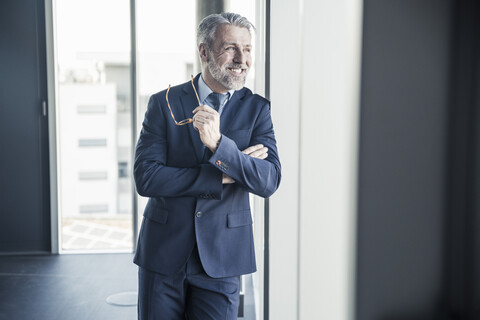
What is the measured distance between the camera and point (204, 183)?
52.8 inches

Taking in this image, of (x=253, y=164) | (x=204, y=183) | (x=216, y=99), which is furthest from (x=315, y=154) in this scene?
(x=216, y=99)

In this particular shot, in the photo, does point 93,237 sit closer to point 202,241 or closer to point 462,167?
point 202,241

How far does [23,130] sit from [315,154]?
3856mm

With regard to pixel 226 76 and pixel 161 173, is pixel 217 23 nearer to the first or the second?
pixel 226 76

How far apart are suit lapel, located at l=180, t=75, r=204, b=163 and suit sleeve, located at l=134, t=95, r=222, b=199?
0.06 meters

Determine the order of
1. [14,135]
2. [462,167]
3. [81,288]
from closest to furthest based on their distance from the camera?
[462,167] < [81,288] < [14,135]

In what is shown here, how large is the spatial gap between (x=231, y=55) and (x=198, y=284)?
696 mm

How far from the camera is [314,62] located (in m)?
1.17

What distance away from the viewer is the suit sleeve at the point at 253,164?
1.30 metres

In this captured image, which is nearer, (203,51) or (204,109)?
(204,109)

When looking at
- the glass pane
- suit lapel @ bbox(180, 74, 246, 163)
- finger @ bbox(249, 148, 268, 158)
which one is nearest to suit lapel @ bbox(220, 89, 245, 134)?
suit lapel @ bbox(180, 74, 246, 163)

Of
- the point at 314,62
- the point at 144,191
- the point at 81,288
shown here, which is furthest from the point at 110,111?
the point at 314,62

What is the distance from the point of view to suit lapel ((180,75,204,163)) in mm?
1423

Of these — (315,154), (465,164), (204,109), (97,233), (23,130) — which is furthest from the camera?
(97,233)
